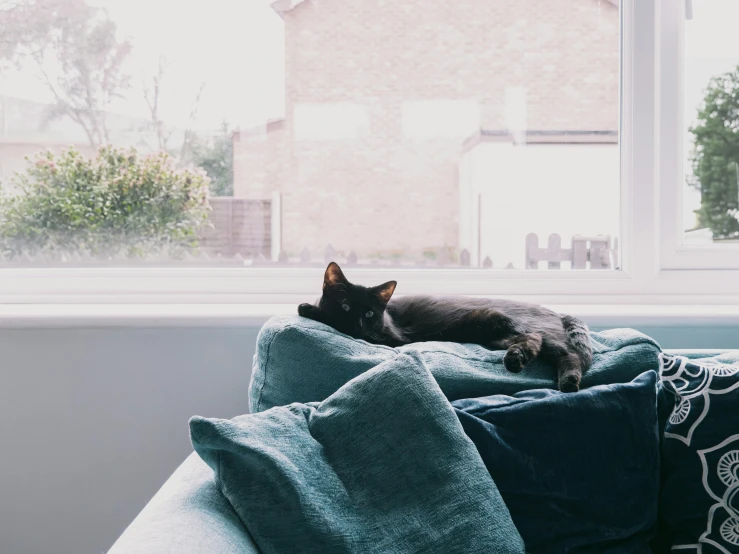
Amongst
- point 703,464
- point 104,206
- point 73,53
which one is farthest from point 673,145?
point 73,53

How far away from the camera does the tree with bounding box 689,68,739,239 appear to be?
2424mm

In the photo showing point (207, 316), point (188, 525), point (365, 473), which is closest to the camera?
point (188, 525)

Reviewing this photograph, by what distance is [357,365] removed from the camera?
155 centimetres

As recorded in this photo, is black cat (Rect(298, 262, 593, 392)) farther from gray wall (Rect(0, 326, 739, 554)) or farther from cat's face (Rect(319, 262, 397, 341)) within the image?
gray wall (Rect(0, 326, 739, 554))

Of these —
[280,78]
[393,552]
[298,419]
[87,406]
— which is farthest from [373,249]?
[393,552]

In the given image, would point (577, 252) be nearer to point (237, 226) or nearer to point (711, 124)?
point (711, 124)

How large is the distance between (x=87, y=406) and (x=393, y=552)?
130 cm

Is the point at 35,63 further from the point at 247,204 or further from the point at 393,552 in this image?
the point at 393,552

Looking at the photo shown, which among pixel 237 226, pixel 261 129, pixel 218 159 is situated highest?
pixel 261 129

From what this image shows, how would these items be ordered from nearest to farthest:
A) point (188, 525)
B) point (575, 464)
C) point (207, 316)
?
point (188, 525)
point (575, 464)
point (207, 316)

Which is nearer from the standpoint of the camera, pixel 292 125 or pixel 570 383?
pixel 570 383

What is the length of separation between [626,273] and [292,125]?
1.24 m

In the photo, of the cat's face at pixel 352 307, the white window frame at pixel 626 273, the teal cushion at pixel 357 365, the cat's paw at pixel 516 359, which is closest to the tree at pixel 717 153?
the white window frame at pixel 626 273

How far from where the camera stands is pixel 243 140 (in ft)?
7.98
